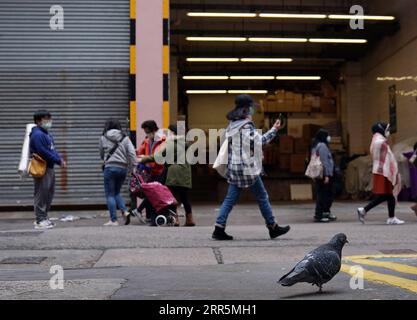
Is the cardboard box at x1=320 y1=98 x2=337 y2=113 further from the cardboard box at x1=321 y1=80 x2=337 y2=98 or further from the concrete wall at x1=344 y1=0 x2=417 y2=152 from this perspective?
the concrete wall at x1=344 y1=0 x2=417 y2=152

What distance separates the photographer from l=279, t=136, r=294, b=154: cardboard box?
72.8ft

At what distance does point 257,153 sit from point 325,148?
4049mm

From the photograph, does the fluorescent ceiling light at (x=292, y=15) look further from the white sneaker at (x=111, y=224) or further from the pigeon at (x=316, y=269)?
the pigeon at (x=316, y=269)

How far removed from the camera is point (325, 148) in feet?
38.6

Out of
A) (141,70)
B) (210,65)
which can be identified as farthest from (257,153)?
(210,65)

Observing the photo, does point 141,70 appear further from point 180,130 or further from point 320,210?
point 320,210

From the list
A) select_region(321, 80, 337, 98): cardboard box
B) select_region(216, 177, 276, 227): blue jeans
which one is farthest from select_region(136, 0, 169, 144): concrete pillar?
select_region(321, 80, 337, 98): cardboard box

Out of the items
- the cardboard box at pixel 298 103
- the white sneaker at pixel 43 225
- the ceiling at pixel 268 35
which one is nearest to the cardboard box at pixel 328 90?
the ceiling at pixel 268 35

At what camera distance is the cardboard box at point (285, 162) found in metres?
21.8

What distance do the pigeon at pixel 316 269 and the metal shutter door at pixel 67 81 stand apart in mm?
8106

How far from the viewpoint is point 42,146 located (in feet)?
31.8

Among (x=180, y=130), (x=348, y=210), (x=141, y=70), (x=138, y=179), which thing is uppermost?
(x=141, y=70)

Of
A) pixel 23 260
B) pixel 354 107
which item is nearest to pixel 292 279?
pixel 23 260
